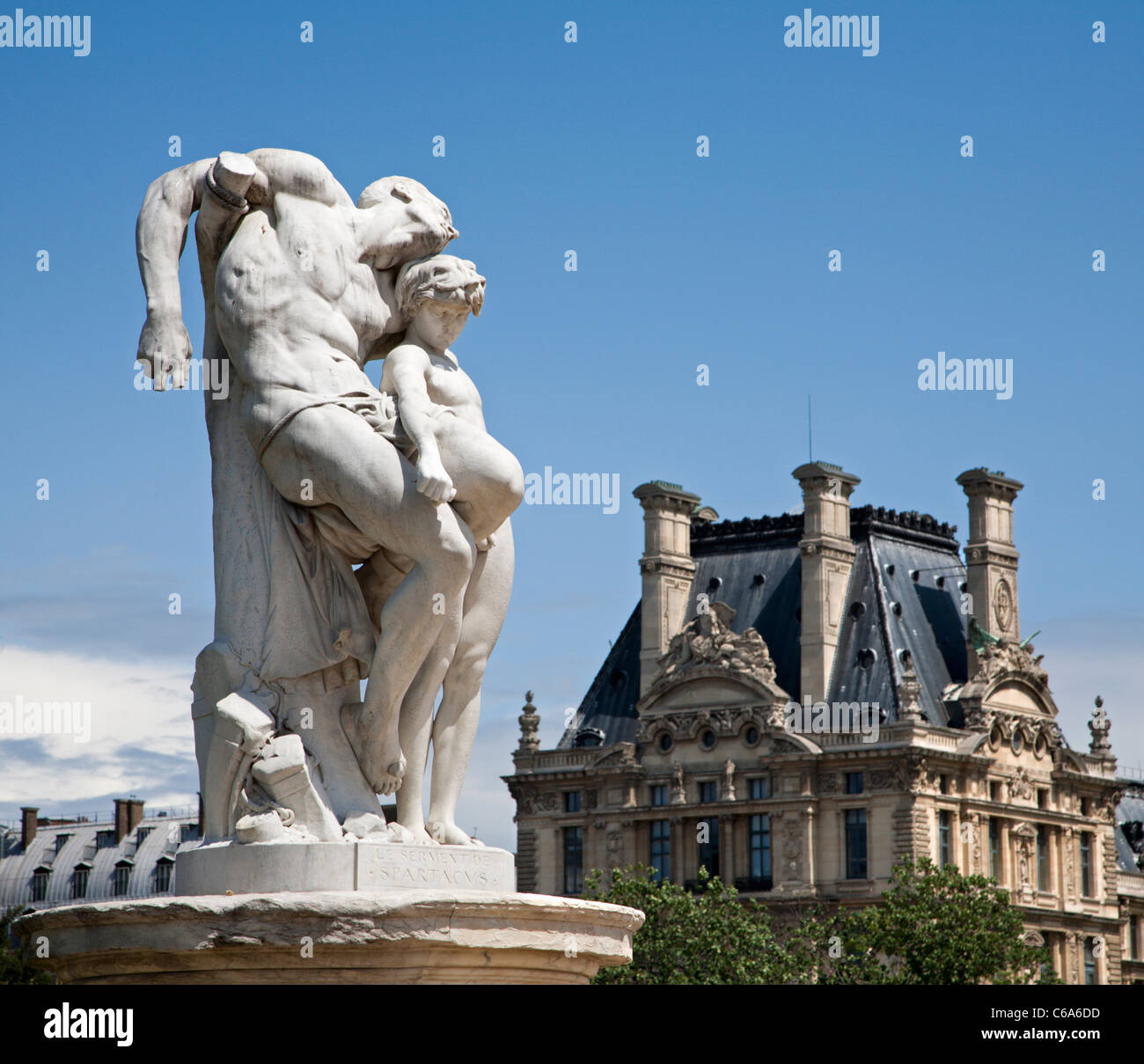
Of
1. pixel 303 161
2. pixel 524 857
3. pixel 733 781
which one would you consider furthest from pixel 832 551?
pixel 303 161

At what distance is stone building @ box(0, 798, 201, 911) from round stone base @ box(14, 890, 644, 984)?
258 feet

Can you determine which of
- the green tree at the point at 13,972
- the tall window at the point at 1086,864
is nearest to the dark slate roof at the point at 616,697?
the tall window at the point at 1086,864

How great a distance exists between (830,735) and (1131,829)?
21712 millimetres

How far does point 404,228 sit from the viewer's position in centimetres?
952

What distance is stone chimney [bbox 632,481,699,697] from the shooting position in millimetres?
77250

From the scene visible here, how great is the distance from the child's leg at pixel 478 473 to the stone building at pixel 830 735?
6116 cm

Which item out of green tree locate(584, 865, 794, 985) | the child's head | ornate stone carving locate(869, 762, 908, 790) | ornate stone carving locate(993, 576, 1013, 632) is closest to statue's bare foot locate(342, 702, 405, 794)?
the child's head

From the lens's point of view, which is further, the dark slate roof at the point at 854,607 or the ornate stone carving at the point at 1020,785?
the dark slate roof at the point at 854,607

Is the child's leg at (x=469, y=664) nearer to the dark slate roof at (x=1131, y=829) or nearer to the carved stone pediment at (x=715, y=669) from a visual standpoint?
the carved stone pediment at (x=715, y=669)

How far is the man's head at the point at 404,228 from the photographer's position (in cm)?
948
